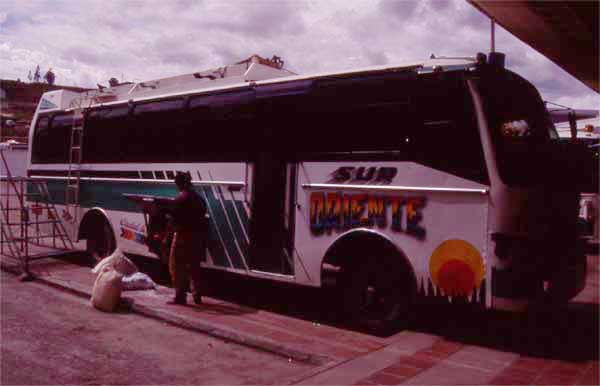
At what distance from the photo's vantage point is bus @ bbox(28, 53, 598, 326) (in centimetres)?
573

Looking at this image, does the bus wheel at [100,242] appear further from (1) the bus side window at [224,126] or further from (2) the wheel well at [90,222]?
(1) the bus side window at [224,126]

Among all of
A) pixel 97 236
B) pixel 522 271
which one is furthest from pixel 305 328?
pixel 97 236

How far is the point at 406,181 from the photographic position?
20.5 feet

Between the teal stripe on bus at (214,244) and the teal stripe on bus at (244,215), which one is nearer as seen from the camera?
the teal stripe on bus at (244,215)

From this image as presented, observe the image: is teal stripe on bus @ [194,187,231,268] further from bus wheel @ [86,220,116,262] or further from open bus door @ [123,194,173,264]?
bus wheel @ [86,220,116,262]

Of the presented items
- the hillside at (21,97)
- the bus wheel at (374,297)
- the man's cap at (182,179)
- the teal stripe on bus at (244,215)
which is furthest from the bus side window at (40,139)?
the hillside at (21,97)

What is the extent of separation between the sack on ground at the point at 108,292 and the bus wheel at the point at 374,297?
3096 mm

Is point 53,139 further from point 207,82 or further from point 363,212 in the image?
point 363,212

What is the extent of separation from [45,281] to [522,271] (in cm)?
741

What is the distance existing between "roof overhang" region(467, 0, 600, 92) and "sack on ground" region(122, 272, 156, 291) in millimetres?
6356

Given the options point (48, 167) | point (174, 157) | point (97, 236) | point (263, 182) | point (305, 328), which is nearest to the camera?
point (305, 328)

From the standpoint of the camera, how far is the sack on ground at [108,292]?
24.7 feet

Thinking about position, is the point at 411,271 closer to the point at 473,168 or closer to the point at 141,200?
the point at 473,168

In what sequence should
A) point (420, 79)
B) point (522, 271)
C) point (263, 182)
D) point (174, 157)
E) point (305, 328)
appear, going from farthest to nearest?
point (174, 157), point (263, 182), point (305, 328), point (420, 79), point (522, 271)
